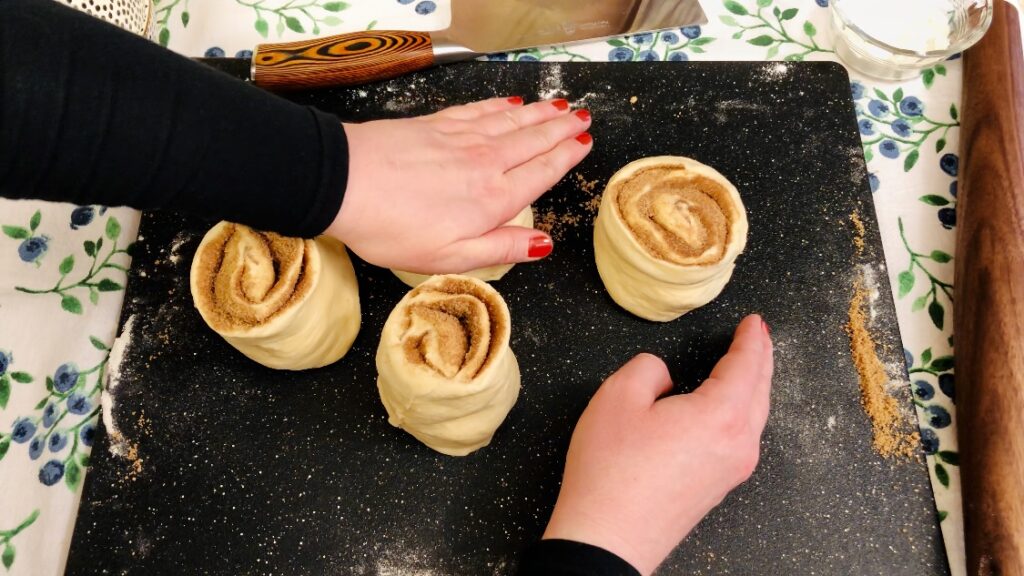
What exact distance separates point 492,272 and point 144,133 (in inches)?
30.1

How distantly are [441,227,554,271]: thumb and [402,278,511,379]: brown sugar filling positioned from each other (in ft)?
0.15

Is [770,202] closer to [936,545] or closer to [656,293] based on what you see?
[656,293]

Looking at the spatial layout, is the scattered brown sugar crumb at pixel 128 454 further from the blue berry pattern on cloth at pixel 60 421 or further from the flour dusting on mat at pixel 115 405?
the blue berry pattern on cloth at pixel 60 421

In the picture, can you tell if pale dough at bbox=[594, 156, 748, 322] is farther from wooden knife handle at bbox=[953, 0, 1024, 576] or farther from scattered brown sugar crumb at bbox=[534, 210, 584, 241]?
wooden knife handle at bbox=[953, 0, 1024, 576]

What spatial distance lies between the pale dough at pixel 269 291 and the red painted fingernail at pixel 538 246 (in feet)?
1.40

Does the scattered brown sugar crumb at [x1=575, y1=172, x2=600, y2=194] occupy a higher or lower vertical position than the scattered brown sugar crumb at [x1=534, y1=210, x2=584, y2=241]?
higher

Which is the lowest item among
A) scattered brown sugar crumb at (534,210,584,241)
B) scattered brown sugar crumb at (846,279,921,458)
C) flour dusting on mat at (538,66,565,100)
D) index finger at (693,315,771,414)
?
scattered brown sugar crumb at (846,279,921,458)

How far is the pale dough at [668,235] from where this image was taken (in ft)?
4.78

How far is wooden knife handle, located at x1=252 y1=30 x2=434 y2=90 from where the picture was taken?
1.71m

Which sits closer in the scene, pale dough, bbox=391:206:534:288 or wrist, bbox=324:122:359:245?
wrist, bbox=324:122:359:245

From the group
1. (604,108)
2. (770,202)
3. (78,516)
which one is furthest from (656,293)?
(78,516)

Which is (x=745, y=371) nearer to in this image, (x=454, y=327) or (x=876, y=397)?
(x=876, y=397)

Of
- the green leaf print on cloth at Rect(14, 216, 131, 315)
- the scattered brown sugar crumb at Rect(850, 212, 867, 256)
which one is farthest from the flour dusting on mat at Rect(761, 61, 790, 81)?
the green leaf print on cloth at Rect(14, 216, 131, 315)

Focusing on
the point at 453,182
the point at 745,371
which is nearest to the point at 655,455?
the point at 745,371
